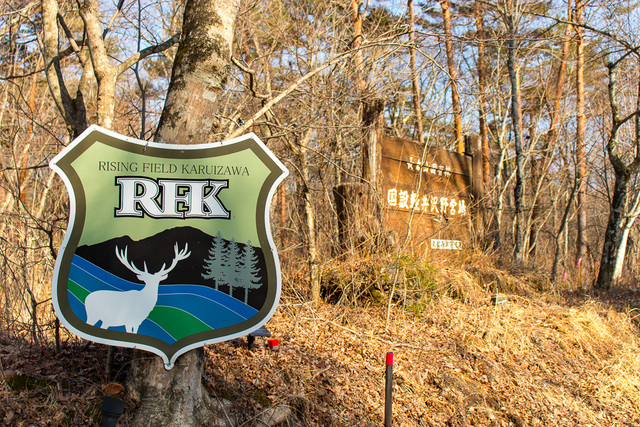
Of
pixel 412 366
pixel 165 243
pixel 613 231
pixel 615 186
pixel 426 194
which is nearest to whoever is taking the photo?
pixel 165 243

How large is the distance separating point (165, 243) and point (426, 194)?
216 inches

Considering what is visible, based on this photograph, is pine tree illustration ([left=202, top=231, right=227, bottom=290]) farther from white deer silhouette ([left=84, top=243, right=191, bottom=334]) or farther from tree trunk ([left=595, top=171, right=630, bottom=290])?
tree trunk ([left=595, top=171, right=630, bottom=290])

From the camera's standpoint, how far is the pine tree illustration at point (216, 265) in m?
3.21

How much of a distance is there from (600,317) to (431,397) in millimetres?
4520

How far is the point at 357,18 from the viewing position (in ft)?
32.8

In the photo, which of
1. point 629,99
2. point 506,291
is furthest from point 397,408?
point 629,99

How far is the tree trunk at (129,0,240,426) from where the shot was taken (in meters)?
3.20

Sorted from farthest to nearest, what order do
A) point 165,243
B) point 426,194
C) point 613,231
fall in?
point 613,231 < point 426,194 < point 165,243

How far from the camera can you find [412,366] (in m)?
5.12

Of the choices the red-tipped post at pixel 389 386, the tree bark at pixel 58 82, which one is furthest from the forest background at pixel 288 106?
the red-tipped post at pixel 389 386

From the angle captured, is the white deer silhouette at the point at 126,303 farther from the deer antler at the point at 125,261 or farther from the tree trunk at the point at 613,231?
the tree trunk at the point at 613,231

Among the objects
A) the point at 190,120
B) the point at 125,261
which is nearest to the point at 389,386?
the point at 125,261

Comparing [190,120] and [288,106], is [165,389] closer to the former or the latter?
[190,120]

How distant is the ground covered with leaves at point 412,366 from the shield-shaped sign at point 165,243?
2.19 feet
